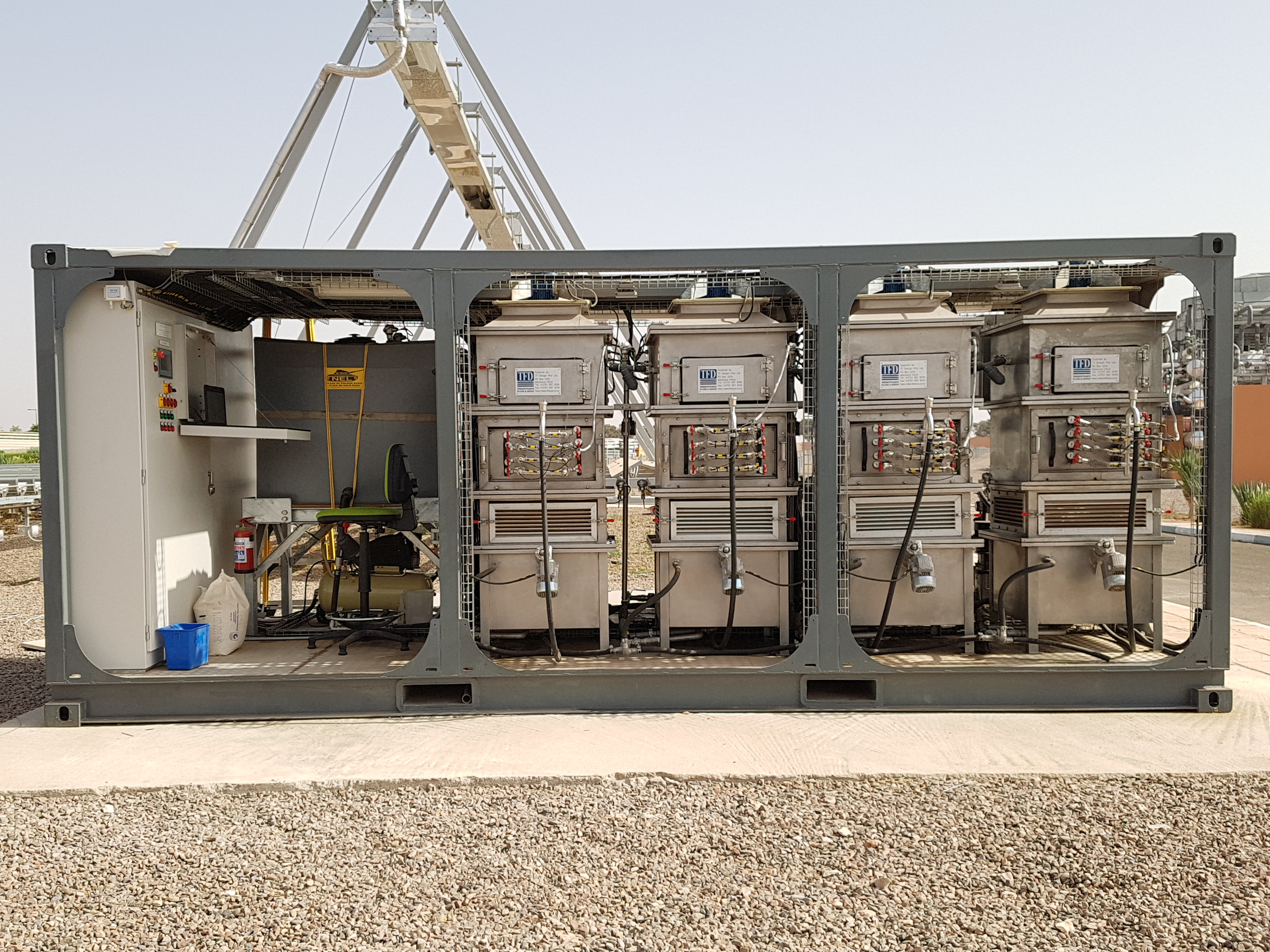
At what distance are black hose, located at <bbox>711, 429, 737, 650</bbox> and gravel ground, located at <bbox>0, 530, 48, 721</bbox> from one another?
339cm

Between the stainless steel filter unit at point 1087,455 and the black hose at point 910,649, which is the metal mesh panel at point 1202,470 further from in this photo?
the black hose at point 910,649

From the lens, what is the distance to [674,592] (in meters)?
5.14

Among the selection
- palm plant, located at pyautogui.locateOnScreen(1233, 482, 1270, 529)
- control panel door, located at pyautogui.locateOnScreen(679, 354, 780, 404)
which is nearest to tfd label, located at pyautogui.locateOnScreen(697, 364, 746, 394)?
control panel door, located at pyautogui.locateOnScreen(679, 354, 780, 404)

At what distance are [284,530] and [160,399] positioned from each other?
1.58m

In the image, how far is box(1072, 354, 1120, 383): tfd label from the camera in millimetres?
5012

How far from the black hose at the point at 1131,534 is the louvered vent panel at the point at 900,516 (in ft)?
2.91

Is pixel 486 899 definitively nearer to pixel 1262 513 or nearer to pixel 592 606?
pixel 592 606

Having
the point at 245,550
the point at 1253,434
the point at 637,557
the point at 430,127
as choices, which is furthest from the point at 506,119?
A: the point at 1253,434

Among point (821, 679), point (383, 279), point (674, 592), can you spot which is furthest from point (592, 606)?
point (383, 279)

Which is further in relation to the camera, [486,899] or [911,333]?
[911,333]

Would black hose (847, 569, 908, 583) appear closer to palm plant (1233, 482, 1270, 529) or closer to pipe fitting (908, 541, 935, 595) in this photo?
pipe fitting (908, 541, 935, 595)

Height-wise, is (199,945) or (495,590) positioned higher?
(495,590)

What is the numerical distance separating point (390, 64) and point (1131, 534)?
351 inches

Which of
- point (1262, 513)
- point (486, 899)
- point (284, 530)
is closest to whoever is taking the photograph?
point (486, 899)
